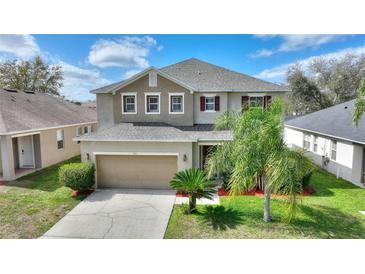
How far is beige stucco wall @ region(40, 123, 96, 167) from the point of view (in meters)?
15.2

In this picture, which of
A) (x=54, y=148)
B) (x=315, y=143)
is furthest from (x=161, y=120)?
(x=315, y=143)

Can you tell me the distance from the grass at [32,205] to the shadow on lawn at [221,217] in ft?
18.9

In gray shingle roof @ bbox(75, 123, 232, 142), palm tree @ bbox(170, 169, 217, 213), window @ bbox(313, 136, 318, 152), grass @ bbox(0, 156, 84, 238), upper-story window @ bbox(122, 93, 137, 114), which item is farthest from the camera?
window @ bbox(313, 136, 318, 152)

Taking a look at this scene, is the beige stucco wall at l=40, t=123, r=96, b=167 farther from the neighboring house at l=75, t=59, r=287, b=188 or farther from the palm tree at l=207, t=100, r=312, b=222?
the palm tree at l=207, t=100, r=312, b=222

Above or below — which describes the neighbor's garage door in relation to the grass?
above

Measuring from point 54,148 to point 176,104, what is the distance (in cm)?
1013

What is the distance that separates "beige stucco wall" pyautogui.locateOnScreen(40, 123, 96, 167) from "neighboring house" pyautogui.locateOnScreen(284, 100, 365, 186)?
16.5m

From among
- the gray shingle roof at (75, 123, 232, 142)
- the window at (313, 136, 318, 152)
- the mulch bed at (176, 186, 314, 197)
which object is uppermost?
the gray shingle roof at (75, 123, 232, 142)

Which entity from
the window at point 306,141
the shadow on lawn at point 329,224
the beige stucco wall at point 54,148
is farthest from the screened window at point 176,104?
the window at point 306,141

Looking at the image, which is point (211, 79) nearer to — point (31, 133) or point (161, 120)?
point (161, 120)

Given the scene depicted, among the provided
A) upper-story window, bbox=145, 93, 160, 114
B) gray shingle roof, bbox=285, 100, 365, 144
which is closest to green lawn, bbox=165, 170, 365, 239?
gray shingle roof, bbox=285, 100, 365, 144

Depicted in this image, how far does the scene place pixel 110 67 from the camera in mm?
14117
